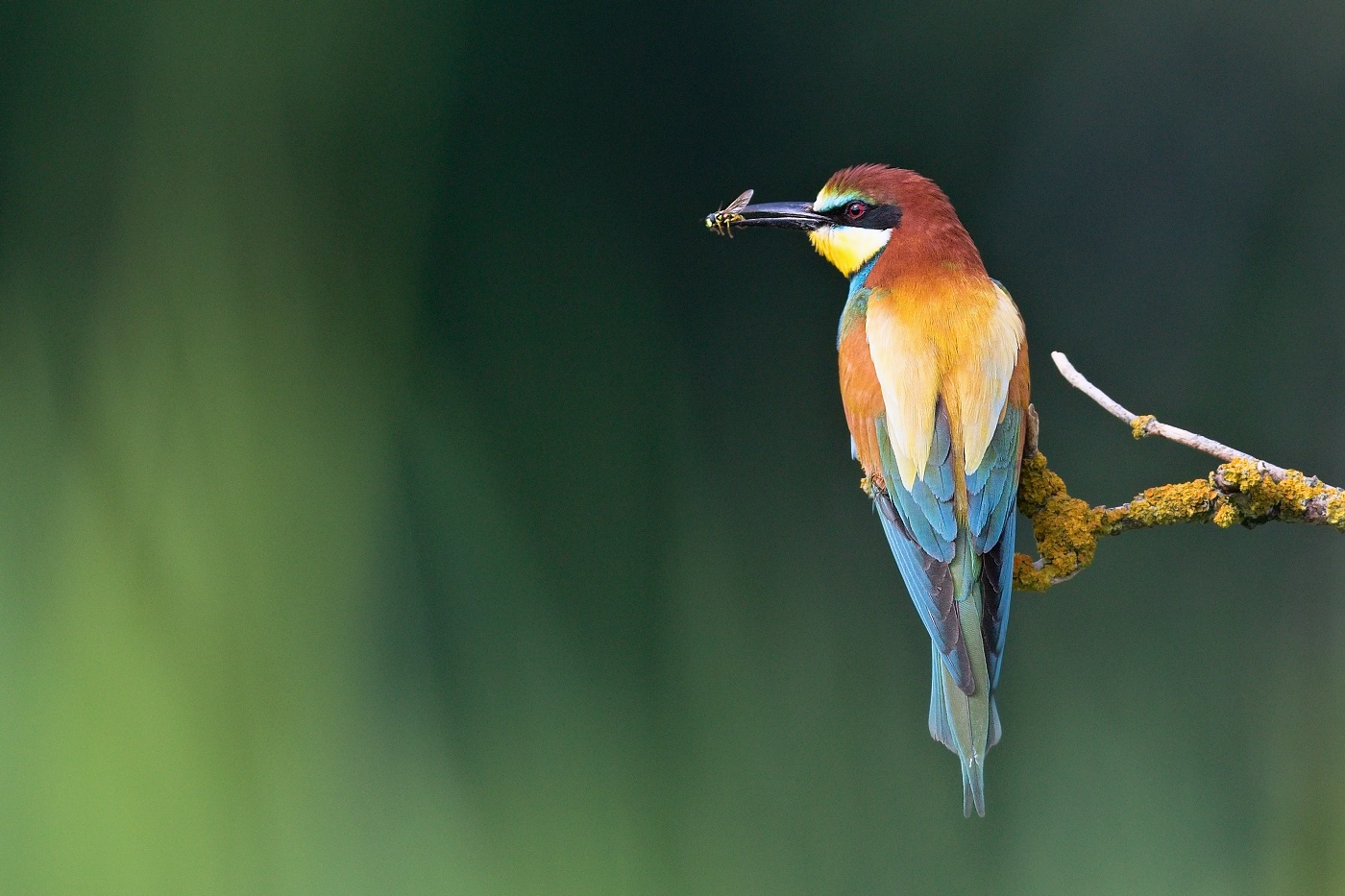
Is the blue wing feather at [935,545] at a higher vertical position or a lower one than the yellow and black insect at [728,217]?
lower

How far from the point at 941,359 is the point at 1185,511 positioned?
0.34 m

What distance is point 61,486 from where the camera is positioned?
1.84 metres

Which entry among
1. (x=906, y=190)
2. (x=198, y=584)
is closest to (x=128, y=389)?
(x=198, y=584)

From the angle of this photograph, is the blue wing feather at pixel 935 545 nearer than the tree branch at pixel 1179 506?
No

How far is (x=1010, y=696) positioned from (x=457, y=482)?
1048mm

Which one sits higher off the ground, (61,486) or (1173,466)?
(61,486)

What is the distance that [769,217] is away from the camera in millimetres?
1359

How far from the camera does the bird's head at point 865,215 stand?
4.29 ft

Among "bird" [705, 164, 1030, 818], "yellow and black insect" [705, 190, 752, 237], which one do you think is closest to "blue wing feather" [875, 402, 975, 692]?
"bird" [705, 164, 1030, 818]

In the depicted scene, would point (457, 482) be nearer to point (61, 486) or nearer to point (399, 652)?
point (399, 652)

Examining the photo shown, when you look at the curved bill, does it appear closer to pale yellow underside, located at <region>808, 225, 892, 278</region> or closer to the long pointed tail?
pale yellow underside, located at <region>808, 225, 892, 278</region>

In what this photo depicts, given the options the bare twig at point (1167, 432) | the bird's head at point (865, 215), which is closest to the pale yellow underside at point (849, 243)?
the bird's head at point (865, 215)

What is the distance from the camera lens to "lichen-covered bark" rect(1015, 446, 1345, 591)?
91 centimetres

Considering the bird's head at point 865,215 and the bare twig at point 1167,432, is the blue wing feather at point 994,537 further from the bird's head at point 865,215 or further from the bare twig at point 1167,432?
the bird's head at point 865,215
